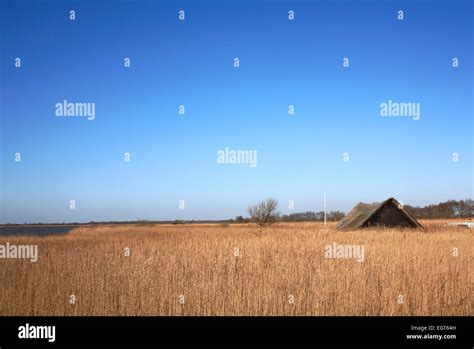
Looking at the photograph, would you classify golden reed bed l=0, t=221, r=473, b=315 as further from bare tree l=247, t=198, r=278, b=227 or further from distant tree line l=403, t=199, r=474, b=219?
distant tree line l=403, t=199, r=474, b=219

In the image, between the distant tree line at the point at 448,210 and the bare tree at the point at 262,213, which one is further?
the distant tree line at the point at 448,210

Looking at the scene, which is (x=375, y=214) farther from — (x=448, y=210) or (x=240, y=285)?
(x=448, y=210)

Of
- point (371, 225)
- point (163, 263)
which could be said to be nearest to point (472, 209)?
point (371, 225)

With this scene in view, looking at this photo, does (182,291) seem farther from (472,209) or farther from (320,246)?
(472,209)

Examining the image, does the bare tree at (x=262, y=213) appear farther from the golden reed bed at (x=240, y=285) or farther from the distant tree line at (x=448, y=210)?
the distant tree line at (x=448, y=210)

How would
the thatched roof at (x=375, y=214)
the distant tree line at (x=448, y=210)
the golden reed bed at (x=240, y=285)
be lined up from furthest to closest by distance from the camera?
1. the distant tree line at (x=448, y=210)
2. the thatched roof at (x=375, y=214)
3. the golden reed bed at (x=240, y=285)

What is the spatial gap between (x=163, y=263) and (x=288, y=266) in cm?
322

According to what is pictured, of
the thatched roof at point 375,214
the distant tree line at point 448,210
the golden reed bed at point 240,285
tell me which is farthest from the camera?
the distant tree line at point 448,210

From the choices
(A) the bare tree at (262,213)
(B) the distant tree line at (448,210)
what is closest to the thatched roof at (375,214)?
(A) the bare tree at (262,213)

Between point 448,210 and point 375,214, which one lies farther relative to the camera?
point 448,210

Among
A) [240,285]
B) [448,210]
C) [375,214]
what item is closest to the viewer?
[240,285]

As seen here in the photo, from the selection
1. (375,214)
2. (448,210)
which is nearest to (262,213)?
(375,214)

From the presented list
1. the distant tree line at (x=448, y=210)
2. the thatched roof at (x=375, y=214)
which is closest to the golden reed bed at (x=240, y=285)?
the thatched roof at (x=375, y=214)
